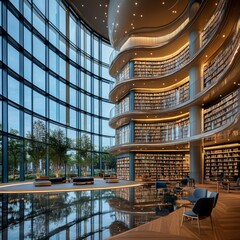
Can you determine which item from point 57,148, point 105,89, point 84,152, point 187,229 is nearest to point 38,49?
point 57,148

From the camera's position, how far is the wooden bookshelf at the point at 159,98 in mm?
19000

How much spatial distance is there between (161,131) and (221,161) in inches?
232

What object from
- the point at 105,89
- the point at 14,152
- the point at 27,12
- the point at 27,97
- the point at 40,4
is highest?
the point at 40,4

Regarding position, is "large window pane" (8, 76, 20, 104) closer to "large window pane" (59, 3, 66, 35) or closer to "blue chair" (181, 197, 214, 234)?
"large window pane" (59, 3, 66, 35)

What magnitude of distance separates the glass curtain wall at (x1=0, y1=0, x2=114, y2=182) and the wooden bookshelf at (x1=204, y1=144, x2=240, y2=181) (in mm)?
10222

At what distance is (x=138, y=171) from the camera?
21.1 metres

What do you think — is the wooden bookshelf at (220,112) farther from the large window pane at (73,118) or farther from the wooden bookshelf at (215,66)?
the large window pane at (73,118)

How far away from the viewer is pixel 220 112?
48.0ft

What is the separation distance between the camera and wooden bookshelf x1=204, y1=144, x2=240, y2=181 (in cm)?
1442

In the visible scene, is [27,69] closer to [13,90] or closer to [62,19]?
[13,90]

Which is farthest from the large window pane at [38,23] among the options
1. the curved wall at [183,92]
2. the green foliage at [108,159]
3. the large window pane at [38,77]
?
the green foliage at [108,159]

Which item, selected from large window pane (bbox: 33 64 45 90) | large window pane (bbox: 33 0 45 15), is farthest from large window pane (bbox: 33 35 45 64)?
large window pane (bbox: 33 0 45 15)

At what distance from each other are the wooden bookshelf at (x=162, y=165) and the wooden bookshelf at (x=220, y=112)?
225 inches

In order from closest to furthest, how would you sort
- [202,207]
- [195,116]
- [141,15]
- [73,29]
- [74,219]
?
1. [202,207]
2. [74,219]
3. [195,116]
4. [141,15]
5. [73,29]
